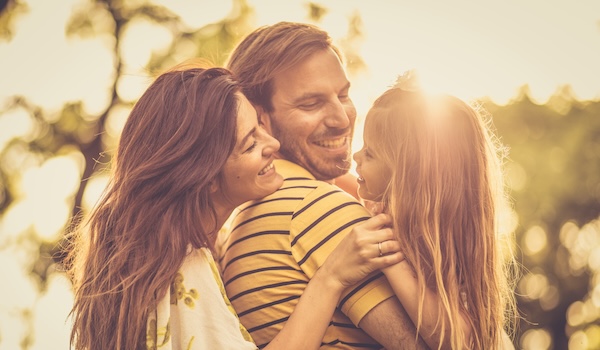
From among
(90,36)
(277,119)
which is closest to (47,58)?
(90,36)

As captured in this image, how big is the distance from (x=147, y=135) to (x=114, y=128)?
38.3ft

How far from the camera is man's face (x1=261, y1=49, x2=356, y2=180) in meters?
4.43

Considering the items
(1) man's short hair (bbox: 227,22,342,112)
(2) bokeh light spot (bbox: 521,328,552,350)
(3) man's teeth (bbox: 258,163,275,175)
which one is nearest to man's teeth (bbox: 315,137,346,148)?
(1) man's short hair (bbox: 227,22,342,112)

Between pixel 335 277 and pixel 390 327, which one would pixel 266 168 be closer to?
pixel 335 277

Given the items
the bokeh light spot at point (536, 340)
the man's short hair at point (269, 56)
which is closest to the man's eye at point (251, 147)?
the man's short hair at point (269, 56)

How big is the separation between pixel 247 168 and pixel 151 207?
1.64ft

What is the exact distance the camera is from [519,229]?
72.9ft

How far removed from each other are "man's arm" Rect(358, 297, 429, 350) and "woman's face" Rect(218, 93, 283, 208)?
859mm

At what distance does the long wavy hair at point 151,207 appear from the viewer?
336 cm

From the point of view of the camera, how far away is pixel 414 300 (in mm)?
3207

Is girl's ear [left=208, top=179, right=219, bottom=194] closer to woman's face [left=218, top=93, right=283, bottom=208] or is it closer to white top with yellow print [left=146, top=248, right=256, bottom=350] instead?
woman's face [left=218, top=93, right=283, bottom=208]

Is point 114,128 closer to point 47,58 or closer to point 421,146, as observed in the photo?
point 47,58

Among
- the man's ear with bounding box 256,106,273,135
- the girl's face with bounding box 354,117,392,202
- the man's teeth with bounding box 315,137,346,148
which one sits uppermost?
the man's ear with bounding box 256,106,273,135

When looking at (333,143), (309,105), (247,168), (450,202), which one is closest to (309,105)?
(309,105)
